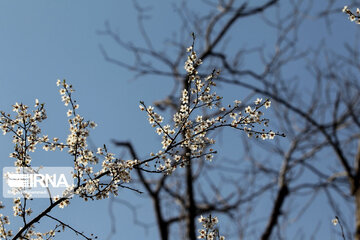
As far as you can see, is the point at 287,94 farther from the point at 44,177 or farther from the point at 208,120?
the point at 44,177

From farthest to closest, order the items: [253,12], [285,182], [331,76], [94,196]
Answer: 1. [253,12]
2. [331,76]
3. [285,182]
4. [94,196]

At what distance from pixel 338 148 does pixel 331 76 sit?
2.06 meters

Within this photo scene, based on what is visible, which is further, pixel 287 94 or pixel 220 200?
pixel 287 94

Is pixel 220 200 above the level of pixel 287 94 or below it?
below

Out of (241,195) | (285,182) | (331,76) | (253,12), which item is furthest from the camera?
(253,12)

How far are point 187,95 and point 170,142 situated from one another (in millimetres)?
465

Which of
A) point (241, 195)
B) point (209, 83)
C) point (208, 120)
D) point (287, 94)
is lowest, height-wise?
point (208, 120)

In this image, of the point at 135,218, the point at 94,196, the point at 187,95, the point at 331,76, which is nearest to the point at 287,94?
the point at 331,76

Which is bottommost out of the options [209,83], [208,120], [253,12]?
[208,120]

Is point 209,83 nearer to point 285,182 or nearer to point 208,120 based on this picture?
point 208,120

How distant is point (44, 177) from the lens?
9.39 feet

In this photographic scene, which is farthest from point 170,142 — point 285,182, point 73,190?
point 285,182

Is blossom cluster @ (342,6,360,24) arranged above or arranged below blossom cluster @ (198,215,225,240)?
above

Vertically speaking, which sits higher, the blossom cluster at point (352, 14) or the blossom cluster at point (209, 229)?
the blossom cluster at point (352, 14)
